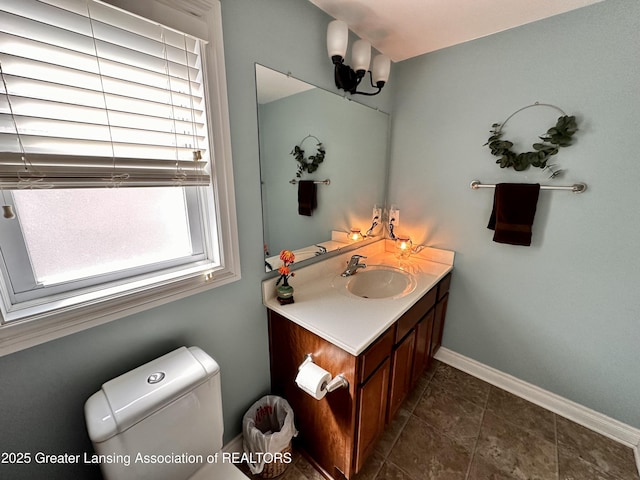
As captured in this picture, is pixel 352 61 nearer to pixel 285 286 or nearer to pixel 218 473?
pixel 285 286

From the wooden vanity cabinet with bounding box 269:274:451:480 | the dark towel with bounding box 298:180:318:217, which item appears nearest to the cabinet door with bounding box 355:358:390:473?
the wooden vanity cabinet with bounding box 269:274:451:480

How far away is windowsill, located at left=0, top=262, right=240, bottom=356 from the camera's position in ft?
2.19

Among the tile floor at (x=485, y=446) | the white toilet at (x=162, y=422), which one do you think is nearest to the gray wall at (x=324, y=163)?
the white toilet at (x=162, y=422)

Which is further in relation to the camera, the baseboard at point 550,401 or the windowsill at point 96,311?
the baseboard at point 550,401

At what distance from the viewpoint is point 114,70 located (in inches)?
29.9

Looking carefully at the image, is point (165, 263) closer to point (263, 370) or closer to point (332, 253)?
point (263, 370)

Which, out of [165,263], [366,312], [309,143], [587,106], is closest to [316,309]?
[366,312]

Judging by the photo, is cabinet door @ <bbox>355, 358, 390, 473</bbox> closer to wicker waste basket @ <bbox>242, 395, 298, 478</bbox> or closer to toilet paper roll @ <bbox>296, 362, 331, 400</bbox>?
toilet paper roll @ <bbox>296, 362, 331, 400</bbox>

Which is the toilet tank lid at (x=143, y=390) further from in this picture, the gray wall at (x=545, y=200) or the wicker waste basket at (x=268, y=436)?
the gray wall at (x=545, y=200)

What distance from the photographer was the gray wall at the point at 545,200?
1212mm

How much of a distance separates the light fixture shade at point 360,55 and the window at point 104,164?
73 centimetres

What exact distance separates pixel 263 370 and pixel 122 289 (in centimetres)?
80

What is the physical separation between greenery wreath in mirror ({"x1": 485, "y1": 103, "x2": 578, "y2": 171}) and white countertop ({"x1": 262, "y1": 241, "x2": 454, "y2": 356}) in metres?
0.68

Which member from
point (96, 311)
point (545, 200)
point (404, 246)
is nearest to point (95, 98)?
point (96, 311)
